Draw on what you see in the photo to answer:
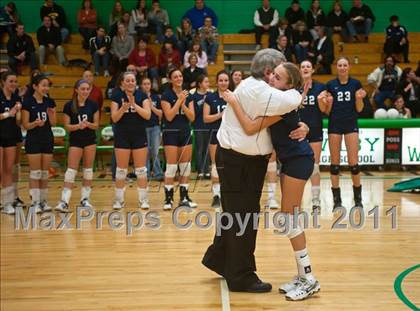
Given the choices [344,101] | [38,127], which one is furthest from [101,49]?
[344,101]

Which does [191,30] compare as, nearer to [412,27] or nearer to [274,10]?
[274,10]

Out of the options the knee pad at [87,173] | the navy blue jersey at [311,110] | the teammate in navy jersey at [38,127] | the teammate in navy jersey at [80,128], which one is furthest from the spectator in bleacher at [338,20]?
the teammate in navy jersey at [38,127]

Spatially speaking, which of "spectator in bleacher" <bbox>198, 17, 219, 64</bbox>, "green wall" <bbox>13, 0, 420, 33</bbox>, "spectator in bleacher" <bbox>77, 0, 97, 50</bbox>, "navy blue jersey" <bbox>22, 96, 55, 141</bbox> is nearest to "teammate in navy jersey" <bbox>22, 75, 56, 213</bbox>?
"navy blue jersey" <bbox>22, 96, 55, 141</bbox>

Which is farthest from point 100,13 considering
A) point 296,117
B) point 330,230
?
point 296,117

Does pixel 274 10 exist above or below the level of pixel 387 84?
above

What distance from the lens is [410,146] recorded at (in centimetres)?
835

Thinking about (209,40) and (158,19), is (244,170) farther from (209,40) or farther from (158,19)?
(158,19)

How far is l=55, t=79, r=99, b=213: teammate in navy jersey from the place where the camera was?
750cm

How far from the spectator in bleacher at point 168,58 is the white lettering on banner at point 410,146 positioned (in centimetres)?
379

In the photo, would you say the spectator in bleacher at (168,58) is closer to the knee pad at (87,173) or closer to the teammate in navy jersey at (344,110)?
the knee pad at (87,173)

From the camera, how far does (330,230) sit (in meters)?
6.37

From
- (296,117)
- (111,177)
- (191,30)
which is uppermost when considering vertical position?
(191,30)

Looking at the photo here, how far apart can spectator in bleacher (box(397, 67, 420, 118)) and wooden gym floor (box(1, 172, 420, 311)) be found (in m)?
3.40

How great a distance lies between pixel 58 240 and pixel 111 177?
4.43 metres
